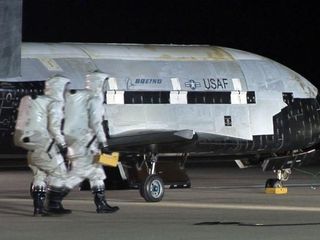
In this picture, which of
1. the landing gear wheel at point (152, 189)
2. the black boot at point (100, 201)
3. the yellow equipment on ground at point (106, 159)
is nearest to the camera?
the black boot at point (100, 201)

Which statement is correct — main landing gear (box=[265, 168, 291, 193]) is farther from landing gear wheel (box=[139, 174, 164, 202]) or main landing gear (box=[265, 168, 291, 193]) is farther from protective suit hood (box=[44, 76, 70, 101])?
protective suit hood (box=[44, 76, 70, 101])

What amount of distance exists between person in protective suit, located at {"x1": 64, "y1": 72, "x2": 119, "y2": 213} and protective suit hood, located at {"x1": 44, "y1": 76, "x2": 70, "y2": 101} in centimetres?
25

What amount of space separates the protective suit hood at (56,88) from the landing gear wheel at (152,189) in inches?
124

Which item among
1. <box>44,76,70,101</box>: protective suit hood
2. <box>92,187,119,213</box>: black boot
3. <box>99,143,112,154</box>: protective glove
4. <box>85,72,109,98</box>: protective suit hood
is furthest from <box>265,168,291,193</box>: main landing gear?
<box>44,76,70,101</box>: protective suit hood

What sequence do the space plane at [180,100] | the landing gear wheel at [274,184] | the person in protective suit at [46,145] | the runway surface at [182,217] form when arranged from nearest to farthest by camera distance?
the runway surface at [182,217] < the person in protective suit at [46,145] < the space plane at [180,100] < the landing gear wheel at [274,184]

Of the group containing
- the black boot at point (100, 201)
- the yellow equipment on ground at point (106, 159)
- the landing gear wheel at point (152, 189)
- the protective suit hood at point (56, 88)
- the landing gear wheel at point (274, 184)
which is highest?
the protective suit hood at point (56, 88)

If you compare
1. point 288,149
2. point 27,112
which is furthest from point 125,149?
point 288,149

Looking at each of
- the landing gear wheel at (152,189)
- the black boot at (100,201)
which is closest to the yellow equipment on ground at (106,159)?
the black boot at (100,201)

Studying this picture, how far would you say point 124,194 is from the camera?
20266mm

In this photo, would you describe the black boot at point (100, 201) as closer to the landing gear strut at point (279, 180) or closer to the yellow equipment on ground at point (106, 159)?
the yellow equipment on ground at point (106, 159)

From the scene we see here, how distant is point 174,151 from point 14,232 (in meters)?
6.12

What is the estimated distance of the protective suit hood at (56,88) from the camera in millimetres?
15375

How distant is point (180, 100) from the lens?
18797 mm

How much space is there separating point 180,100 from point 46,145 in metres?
4.35
